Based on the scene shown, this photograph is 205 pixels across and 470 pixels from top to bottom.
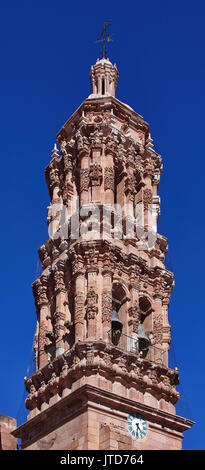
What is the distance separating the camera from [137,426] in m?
31.5

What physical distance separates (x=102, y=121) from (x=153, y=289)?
7.62 m

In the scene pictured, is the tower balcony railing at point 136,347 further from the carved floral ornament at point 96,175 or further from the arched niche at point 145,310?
the carved floral ornament at point 96,175

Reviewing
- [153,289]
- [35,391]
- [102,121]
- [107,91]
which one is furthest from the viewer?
[107,91]

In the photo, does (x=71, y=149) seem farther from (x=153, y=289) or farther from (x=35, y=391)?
(x=35, y=391)

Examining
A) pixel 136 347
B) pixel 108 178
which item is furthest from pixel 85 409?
pixel 108 178

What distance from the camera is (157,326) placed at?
115ft

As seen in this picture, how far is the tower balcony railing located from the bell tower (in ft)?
0.15

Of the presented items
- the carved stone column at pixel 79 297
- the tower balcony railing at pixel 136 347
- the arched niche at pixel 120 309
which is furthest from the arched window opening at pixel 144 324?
the carved stone column at pixel 79 297

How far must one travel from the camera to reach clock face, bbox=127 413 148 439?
102 feet

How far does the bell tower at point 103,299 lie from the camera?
3141cm

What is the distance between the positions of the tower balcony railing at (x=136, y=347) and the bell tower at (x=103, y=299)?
0.15 feet

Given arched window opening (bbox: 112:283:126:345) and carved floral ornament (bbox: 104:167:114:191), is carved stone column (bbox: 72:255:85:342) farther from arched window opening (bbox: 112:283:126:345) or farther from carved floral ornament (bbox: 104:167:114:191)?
carved floral ornament (bbox: 104:167:114:191)
